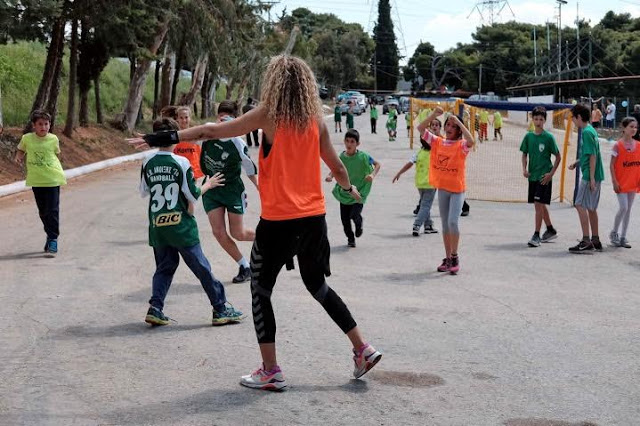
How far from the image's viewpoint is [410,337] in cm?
683

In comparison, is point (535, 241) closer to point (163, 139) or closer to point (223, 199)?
point (223, 199)

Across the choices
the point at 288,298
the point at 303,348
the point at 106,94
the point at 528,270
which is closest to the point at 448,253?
the point at 528,270

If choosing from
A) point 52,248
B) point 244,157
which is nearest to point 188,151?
point 52,248

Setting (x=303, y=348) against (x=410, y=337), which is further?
(x=410, y=337)

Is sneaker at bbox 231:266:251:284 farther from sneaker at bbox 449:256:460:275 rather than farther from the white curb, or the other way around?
the white curb

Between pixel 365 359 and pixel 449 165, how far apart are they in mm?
4499

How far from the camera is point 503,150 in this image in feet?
89.8

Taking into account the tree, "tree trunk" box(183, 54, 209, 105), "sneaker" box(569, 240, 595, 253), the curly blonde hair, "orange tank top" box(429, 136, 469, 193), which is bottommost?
"sneaker" box(569, 240, 595, 253)

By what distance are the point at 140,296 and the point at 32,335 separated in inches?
63.6

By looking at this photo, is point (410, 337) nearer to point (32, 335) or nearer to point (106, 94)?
point (32, 335)

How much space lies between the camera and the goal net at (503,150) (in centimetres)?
1841

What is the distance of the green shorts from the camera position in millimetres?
8617

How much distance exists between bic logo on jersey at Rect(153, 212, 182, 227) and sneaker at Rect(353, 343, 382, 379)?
79.4 inches

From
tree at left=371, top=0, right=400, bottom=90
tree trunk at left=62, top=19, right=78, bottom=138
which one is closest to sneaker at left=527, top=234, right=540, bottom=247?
tree trunk at left=62, top=19, right=78, bottom=138
